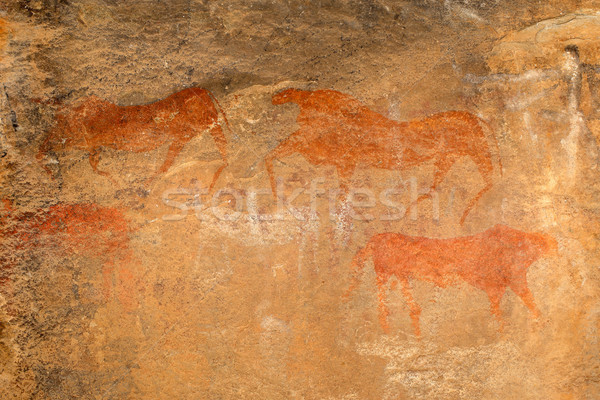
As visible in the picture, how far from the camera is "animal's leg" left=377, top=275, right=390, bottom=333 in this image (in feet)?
10.9

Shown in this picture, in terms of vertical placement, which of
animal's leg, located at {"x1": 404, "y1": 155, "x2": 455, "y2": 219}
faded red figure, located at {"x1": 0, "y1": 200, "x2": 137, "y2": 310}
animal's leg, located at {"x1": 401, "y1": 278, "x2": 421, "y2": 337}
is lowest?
animal's leg, located at {"x1": 401, "y1": 278, "x2": 421, "y2": 337}

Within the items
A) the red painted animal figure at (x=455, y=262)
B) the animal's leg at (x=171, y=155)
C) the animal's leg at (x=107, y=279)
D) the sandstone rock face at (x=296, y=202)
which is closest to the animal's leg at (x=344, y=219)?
the sandstone rock face at (x=296, y=202)

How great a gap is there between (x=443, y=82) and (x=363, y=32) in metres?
0.74

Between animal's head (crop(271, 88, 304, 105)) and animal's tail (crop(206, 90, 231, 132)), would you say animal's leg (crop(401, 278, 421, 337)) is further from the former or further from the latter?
animal's tail (crop(206, 90, 231, 132))

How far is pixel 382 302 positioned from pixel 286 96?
5.68ft

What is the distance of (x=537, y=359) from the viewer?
3.38 meters

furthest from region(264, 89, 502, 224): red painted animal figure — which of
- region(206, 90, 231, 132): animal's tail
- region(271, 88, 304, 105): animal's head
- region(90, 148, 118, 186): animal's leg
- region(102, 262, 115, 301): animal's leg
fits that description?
region(102, 262, 115, 301): animal's leg

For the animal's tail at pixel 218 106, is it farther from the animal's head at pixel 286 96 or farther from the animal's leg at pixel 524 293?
the animal's leg at pixel 524 293

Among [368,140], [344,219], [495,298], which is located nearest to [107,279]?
[344,219]

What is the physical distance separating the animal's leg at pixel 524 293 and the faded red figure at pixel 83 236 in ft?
9.41

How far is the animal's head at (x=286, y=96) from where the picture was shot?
134 inches

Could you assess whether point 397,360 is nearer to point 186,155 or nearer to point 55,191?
point 186,155

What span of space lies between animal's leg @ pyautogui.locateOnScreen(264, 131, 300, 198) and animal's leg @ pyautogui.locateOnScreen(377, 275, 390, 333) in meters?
1.08

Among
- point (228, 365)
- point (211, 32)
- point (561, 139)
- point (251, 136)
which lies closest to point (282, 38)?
point (211, 32)
